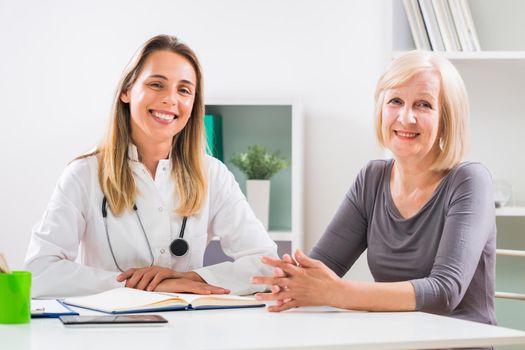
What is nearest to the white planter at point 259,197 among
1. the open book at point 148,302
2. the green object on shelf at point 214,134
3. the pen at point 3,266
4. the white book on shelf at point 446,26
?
the green object on shelf at point 214,134

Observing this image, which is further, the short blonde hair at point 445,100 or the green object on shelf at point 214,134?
the green object on shelf at point 214,134

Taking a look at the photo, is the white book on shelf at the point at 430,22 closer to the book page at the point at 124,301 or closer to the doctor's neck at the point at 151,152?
the doctor's neck at the point at 151,152

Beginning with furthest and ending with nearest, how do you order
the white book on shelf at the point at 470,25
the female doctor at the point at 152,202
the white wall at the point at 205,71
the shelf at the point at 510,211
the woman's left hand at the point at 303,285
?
the white wall at the point at 205,71, the white book on shelf at the point at 470,25, the shelf at the point at 510,211, the female doctor at the point at 152,202, the woman's left hand at the point at 303,285

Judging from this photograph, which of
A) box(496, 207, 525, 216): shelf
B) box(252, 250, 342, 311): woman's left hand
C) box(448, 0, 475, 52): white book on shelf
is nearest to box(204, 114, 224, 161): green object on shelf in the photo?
box(448, 0, 475, 52): white book on shelf

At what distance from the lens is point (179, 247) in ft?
7.52

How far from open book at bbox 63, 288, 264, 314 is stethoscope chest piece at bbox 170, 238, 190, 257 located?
361mm

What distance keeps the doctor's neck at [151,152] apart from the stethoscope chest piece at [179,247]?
0.24 meters

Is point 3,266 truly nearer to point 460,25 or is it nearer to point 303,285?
point 303,285

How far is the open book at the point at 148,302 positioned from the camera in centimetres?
172

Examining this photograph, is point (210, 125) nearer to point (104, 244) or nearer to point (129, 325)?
point (104, 244)

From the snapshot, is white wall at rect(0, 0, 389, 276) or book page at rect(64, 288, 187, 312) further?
white wall at rect(0, 0, 389, 276)

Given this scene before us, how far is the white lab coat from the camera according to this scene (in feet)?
6.86

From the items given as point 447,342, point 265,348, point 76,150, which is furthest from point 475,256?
point 76,150

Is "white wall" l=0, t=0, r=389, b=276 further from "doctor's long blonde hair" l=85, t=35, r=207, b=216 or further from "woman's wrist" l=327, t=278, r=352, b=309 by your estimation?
"woman's wrist" l=327, t=278, r=352, b=309
